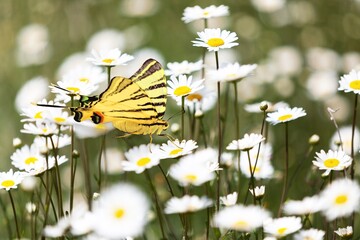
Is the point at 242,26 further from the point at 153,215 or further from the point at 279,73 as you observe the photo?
the point at 153,215

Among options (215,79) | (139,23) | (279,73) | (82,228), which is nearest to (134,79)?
(215,79)

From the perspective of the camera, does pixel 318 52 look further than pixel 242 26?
No

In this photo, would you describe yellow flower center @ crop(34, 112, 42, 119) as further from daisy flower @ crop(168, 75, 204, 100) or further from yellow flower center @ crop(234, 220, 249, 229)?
yellow flower center @ crop(234, 220, 249, 229)

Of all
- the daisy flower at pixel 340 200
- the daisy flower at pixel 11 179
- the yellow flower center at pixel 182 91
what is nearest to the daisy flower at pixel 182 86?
the yellow flower center at pixel 182 91

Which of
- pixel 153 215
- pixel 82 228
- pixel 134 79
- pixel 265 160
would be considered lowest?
pixel 153 215

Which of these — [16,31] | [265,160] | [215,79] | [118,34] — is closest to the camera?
[215,79]

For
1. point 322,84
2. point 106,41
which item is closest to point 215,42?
point 322,84

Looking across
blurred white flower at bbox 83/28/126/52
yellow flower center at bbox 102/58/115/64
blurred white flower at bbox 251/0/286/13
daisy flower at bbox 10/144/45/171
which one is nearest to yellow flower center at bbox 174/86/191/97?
yellow flower center at bbox 102/58/115/64
